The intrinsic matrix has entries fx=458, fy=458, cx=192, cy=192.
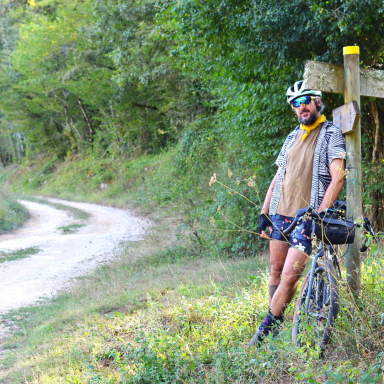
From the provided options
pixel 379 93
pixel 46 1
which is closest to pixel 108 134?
pixel 46 1

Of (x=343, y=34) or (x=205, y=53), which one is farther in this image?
(x=205, y=53)

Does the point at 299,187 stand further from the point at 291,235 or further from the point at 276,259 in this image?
the point at 276,259

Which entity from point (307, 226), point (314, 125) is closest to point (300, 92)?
point (314, 125)

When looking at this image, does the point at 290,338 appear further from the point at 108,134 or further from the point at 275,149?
the point at 108,134

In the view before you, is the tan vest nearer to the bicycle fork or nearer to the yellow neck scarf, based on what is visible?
the yellow neck scarf

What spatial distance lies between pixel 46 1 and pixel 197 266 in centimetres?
3007

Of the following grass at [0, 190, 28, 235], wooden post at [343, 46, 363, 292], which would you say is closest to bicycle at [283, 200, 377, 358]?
wooden post at [343, 46, 363, 292]

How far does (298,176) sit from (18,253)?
9.76m

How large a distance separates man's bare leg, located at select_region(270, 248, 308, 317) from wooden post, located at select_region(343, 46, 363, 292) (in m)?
0.44

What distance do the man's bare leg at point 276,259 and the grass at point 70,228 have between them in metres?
11.9

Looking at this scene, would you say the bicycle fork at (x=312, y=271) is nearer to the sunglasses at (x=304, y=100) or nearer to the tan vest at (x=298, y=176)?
the tan vest at (x=298, y=176)

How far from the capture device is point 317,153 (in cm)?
369

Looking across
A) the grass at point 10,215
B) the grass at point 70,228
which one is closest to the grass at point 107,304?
the grass at point 70,228

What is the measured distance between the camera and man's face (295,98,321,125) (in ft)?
12.5
